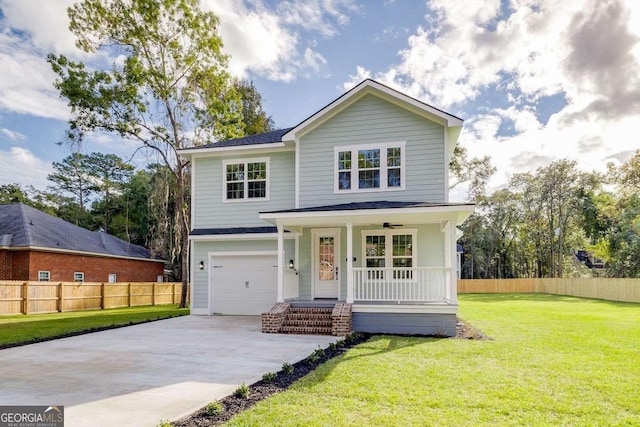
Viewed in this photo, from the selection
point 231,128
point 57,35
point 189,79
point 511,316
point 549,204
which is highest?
point 57,35

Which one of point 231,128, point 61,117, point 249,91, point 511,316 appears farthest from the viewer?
point 249,91

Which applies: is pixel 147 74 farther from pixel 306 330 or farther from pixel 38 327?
pixel 306 330

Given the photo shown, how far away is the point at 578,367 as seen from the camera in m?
6.88

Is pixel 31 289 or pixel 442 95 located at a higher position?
pixel 442 95

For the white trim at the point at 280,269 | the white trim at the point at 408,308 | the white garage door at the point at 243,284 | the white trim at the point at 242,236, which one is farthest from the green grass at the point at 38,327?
the white trim at the point at 408,308

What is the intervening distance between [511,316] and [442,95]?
1037cm

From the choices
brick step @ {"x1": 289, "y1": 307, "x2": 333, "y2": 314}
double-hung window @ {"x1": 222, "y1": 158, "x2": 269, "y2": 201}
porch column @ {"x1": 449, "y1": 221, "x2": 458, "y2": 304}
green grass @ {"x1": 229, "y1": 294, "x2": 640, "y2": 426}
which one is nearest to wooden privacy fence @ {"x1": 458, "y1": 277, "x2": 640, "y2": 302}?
green grass @ {"x1": 229, "y1": 294, "x2": 640, "y2": 426}

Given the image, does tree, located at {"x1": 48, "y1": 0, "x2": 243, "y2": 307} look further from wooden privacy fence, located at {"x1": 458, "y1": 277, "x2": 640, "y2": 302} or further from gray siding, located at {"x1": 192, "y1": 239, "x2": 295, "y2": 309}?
wooden privacy fence, located at {"x1": 458, "y1": 277, "x2": 640, "y2": 302}

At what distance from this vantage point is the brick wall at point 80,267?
1881cm

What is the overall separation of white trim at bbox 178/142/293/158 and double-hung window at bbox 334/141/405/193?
2.21 m

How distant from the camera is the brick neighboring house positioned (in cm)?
1881

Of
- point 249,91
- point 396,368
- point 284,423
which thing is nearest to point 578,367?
point 396,368

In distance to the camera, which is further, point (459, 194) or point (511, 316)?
point (459, 194)

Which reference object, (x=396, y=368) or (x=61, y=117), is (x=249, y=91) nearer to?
(x=61, y=117)
